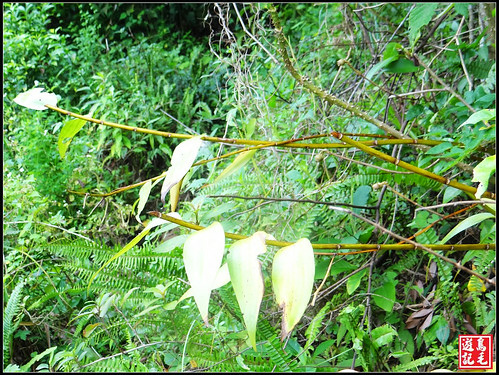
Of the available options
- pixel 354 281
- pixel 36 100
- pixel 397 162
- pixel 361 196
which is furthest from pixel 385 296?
pixel 36 100

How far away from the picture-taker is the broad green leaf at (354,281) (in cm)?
81

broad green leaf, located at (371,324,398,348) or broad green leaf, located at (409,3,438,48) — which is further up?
broad green leaf, located at (409,3,438,48)

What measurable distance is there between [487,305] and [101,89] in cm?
178

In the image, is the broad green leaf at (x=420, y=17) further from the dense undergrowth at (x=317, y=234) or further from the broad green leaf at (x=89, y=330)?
the broad green leaf at (x=89, y=330)

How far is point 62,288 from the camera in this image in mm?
1125

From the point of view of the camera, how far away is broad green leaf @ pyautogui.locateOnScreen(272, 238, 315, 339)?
384 mm

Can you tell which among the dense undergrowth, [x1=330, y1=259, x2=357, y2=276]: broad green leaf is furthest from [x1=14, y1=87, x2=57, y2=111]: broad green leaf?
[x1=330, y1=259, x2=357, y2=276]: broad green leaf

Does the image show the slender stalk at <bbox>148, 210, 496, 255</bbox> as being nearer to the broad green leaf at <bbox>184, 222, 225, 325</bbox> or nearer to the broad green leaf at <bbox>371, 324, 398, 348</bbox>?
the broad green leaf at <bbox>184, 222, 225, 325</bbox>

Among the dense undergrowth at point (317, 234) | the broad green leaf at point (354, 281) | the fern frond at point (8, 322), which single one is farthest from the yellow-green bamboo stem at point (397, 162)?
the fern frond at point (8, 322)

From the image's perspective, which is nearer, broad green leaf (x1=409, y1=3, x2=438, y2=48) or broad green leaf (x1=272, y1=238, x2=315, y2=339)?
broad green leaf (x1=272, y1=238, x2=315, y2=339)

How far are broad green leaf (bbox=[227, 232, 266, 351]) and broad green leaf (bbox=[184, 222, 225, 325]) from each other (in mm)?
14

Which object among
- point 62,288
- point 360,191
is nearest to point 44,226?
point 62,288

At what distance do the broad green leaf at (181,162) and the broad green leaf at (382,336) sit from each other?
45cm

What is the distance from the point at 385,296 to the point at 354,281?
0.06m
